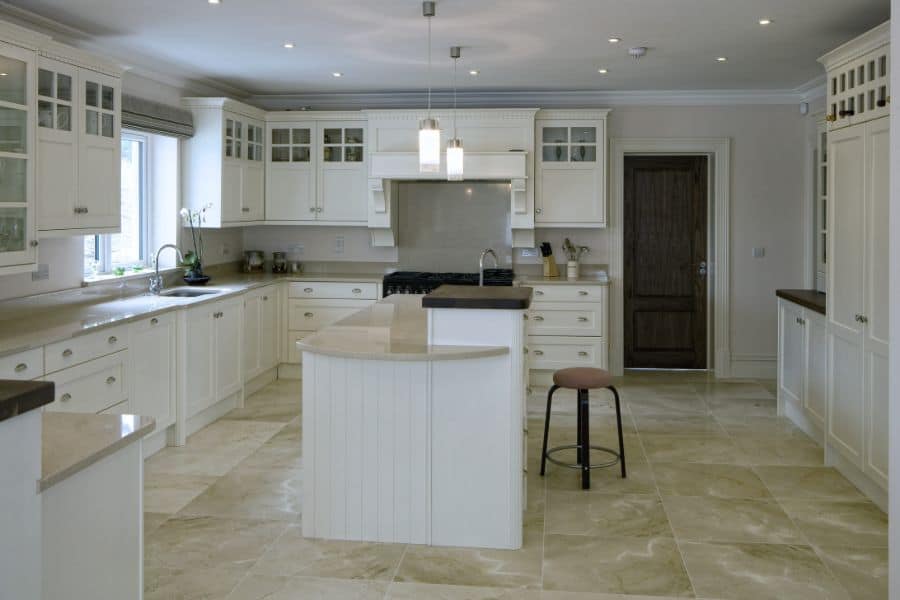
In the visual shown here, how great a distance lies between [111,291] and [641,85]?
441cm

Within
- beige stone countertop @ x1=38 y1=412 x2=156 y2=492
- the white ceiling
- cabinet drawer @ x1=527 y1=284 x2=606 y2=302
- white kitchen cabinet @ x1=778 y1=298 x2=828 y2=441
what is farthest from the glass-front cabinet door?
white kitchen cabinet @ x1=778 y1=298 x2=828 y2=441

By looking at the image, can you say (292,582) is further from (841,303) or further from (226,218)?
(226,218)

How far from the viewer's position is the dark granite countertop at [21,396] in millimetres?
1594

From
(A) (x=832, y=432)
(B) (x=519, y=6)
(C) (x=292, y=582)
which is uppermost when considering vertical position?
(B) (x=519, y=6)

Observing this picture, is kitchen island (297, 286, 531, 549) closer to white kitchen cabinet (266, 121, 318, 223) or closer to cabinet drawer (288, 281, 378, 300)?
cabinet drawer (288, 281, 378, 300)

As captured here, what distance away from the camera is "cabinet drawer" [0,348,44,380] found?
3539 mm

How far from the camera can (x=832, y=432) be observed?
189 inches

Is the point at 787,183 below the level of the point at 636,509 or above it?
above

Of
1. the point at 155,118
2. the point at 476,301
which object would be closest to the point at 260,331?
the point at 155,118

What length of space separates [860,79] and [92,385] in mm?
4186

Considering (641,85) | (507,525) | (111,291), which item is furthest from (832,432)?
(111,291)

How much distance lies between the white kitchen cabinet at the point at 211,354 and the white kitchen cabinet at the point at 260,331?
0.60ft

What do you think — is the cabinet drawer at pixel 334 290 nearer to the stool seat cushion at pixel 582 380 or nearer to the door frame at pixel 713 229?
the door frame at pixel 713 229

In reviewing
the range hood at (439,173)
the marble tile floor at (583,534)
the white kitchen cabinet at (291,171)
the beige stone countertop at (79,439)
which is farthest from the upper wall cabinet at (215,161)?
the beige stone countertop at (79,439)
